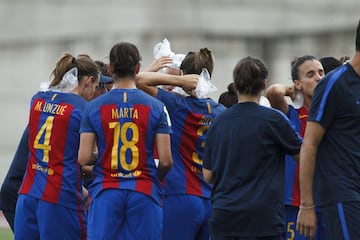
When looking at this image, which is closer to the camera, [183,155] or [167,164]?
[167,164]

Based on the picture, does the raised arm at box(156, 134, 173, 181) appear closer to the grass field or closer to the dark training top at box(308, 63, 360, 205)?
the dark training top at box(308, 63, 360, 205)

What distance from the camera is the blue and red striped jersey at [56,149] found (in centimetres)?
825

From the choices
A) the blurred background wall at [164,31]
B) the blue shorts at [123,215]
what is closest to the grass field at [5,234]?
the blurred background wall at [164,31]

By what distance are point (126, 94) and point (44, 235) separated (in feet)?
4.73

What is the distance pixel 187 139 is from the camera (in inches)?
328

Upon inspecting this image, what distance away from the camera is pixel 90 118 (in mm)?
7547

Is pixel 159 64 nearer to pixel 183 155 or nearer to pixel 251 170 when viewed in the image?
pixel 183 155

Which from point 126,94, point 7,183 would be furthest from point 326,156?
point 7,183

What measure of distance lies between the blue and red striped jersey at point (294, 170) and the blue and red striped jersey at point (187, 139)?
0.65m

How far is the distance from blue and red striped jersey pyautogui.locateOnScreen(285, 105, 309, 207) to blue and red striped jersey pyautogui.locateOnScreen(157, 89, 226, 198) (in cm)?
65

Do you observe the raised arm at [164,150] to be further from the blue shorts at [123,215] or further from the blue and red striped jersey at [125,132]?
the blue shorts at [123,215]

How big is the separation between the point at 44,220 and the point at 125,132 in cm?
123

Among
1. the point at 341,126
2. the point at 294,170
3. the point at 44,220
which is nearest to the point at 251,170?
the point at 341,126

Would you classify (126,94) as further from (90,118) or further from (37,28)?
(37,28)
